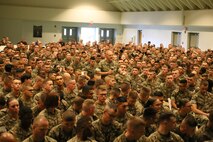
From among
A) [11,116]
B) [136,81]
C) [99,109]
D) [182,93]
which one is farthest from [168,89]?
[11,116]

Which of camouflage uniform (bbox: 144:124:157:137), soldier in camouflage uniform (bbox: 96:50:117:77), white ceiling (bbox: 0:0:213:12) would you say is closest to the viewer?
camouflage uniform (bbox: 144:124:157:137)

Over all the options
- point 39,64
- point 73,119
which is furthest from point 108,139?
point 39,64

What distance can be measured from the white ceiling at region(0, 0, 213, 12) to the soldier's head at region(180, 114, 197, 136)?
1639cm

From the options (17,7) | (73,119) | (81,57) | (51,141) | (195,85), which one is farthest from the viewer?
(17,7)

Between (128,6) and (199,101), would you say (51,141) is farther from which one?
(128,6)

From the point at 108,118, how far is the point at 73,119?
59cm

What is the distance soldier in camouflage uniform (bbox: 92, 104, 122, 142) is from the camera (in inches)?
213

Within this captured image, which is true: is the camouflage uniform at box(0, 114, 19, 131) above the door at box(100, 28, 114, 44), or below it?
below

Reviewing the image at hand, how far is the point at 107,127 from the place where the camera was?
18.0 feet

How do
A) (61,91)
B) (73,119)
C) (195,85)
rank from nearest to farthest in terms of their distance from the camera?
(73,119), (61,91), (195,85)

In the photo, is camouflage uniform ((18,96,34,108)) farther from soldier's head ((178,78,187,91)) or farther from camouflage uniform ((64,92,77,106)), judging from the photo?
soldier's head ((178,78,187,91))

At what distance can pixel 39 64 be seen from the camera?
11.0 metres

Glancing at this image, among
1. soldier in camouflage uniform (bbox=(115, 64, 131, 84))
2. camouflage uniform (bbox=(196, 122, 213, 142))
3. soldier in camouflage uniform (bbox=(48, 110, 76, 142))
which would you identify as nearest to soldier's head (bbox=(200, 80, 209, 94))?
soldier in camouflage uniform (bbox=(115, 64, 131, 84))

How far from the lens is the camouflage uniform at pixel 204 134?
5.43m
